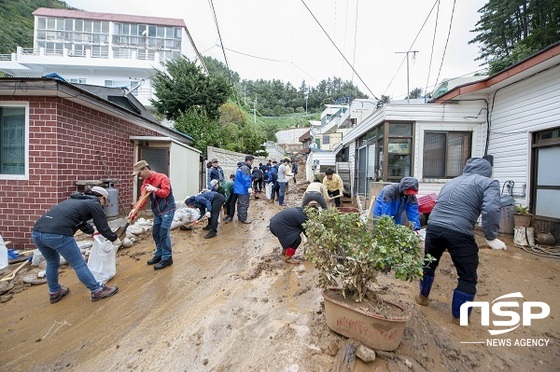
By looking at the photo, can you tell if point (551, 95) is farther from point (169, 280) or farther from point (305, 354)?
point (169, 280)

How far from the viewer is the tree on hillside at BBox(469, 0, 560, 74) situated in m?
12.3

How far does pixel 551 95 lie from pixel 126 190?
1009cm

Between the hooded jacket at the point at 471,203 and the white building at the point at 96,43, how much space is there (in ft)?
92.4

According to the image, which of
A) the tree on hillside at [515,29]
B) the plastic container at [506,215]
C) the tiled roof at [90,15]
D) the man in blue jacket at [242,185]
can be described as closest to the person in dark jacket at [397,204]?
the plastic container at [506,215]

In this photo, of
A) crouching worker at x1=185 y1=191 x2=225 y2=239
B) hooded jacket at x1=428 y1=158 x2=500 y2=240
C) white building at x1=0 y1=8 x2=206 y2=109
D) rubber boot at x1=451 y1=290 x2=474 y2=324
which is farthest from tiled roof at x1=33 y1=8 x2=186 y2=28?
rubber boot at x1=451 y1=290 x2=474 y2=324

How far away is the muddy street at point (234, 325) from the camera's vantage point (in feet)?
7.22

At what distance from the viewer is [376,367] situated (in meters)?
2.05

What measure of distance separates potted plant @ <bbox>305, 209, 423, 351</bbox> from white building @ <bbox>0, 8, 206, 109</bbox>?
27961 mm

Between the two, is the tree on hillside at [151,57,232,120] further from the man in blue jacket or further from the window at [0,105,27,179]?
the window at [0,105,27,179]

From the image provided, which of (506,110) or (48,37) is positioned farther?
(48,37)

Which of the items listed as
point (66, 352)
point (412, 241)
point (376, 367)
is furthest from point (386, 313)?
point (66, 352)

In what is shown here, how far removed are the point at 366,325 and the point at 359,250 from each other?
0.60 m

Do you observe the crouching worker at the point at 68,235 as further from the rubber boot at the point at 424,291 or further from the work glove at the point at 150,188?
the rubber boot at the point at 424,291

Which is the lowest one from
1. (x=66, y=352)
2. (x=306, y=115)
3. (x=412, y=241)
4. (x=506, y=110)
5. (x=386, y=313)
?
(x=66, y=352)
